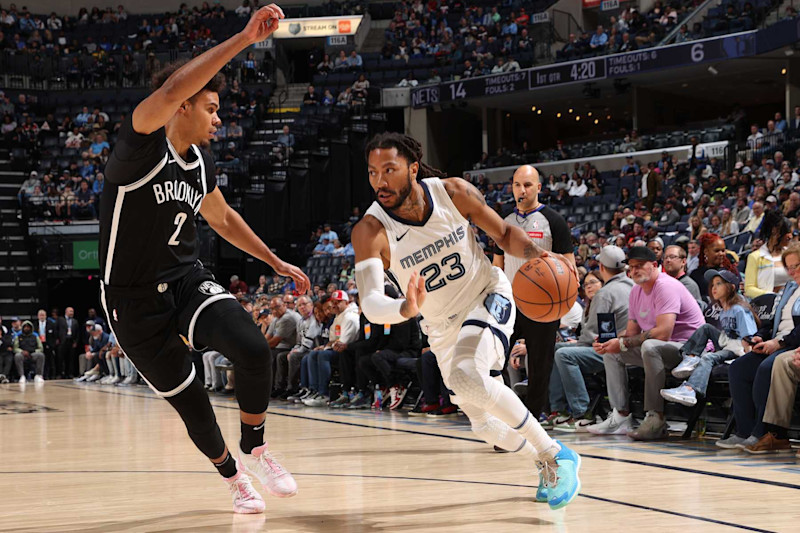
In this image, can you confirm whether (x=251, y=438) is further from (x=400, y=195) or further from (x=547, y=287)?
(x=547, y=287)

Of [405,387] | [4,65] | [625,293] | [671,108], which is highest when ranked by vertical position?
[4,65]

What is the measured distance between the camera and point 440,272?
4.45 meters

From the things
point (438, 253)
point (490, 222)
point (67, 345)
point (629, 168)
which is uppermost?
point (629, 168)

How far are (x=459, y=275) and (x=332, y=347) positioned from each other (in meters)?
6.95

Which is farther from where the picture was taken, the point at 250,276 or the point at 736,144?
the point at 250,276

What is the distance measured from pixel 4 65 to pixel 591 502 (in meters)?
29.2

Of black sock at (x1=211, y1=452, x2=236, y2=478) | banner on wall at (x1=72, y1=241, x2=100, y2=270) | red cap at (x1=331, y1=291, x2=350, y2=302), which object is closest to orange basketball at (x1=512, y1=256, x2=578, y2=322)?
black sock at (x1=211, y1=452, x2=236, y2=478)

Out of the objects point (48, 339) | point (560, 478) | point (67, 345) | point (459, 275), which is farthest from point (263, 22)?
point (67, 345)

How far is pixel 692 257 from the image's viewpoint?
10.8 metres

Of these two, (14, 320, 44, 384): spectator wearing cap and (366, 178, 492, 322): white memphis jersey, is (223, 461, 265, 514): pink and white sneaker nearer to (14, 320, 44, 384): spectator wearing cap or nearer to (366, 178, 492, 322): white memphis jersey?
(366, 178, 492, 322): white memphis jersey

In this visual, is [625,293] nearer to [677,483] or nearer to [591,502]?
[677,483]

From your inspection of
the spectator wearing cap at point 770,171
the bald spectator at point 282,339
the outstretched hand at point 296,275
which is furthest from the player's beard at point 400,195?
the spectator wearing cap at point 770,171

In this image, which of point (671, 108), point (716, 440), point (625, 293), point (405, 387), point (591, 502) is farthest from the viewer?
point (671, 108)

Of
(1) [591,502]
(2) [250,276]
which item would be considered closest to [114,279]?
(1) [591,502]
